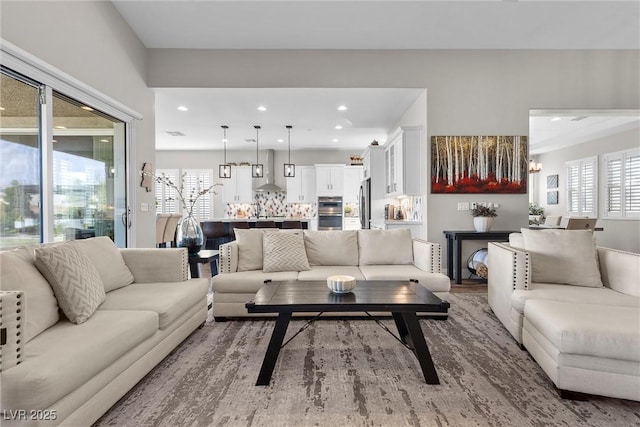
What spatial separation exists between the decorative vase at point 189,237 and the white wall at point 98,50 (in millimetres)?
1309

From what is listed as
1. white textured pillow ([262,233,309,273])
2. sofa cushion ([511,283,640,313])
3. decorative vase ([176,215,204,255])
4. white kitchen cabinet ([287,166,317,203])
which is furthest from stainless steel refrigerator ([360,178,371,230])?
sofa cushion ([511,283,640,313])

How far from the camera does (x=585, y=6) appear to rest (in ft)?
12.4

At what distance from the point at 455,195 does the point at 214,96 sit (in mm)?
3949

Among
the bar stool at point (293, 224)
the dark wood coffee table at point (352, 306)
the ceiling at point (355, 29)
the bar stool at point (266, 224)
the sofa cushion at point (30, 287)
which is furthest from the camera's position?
the bar stool at point (266, 224)

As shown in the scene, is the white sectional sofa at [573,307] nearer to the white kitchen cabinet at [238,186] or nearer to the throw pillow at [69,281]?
the throw pillow at [69,281]

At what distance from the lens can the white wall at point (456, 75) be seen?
187 inches

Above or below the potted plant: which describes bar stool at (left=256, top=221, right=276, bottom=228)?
below

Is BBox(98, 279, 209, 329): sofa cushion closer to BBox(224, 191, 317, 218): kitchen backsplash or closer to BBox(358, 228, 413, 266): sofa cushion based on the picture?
BBox(358, 228, 413, 266): sofa cushion

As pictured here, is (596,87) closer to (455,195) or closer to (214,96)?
(455,195)

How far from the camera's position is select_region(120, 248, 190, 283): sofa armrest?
278 centimetres

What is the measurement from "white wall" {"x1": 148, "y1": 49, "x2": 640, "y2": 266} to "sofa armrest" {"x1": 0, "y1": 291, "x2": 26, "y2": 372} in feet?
13.4

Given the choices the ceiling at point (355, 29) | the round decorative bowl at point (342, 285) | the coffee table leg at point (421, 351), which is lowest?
the coffee table leg at point (421, 351)

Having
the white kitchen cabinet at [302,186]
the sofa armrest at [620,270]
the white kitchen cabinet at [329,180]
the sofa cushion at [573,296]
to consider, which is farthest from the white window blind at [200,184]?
the sofa armrest at [620,270]

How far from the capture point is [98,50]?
362 cm
